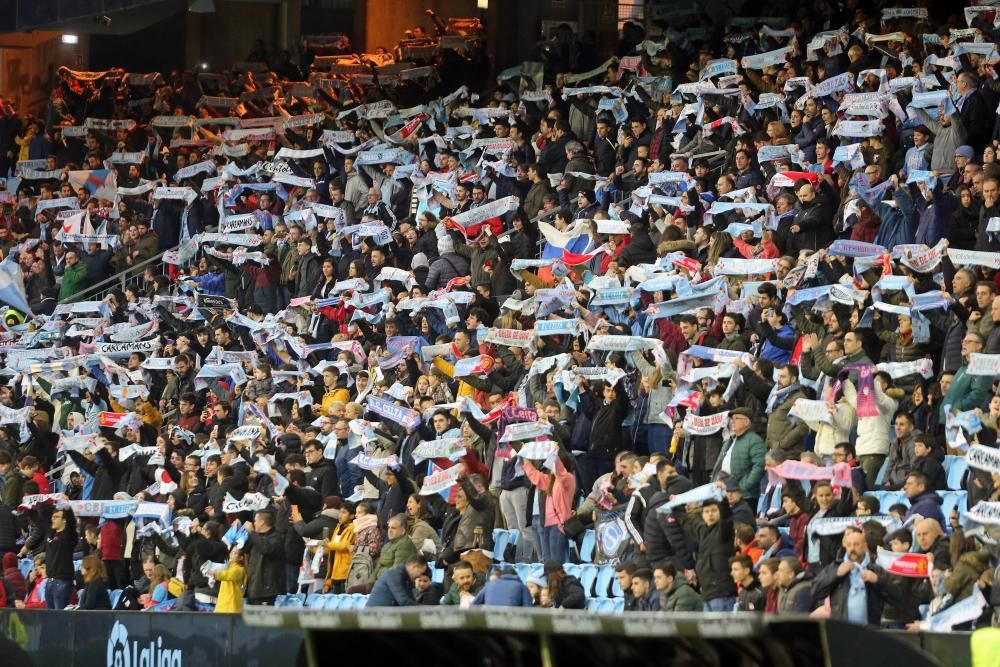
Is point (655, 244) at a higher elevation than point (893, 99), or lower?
lower

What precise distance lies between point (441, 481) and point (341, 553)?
1083 mm

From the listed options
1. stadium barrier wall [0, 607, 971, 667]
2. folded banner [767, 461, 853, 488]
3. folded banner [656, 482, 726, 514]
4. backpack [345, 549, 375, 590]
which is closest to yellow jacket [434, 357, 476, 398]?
backpack [345, 549, 375, 590]

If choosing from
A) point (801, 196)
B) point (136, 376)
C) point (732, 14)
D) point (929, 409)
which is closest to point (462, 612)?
point (929, 409)

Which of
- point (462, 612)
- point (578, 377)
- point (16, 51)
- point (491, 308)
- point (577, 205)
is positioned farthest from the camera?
point (16, 51)

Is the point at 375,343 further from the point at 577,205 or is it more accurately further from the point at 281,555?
the point at 281,555

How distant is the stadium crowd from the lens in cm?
1395

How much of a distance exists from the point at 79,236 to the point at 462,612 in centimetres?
2149

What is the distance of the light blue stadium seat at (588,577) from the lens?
14688 mm

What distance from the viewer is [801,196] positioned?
17422 millimetres

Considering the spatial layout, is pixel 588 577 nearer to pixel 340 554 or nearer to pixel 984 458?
pixel 340 554

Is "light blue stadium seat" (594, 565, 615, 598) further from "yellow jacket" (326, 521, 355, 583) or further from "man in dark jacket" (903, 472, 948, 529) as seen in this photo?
"man in dark jacket" (903, 472, 948, 529)

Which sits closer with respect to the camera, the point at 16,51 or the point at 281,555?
the point at 281,555

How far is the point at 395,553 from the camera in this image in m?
15.6

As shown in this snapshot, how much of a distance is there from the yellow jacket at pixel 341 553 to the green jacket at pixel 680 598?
3.71m
